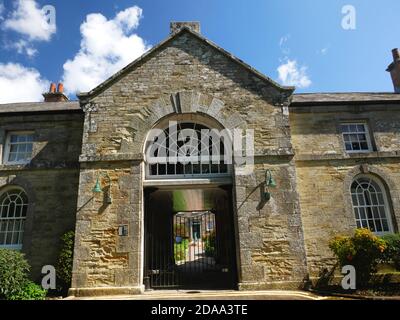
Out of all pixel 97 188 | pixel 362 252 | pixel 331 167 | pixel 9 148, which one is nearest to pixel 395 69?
pixel 331 167

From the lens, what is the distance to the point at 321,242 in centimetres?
905

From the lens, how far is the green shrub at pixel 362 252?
783cm

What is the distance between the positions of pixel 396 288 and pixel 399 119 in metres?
6.00

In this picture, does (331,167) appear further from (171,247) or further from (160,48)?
(171,247)

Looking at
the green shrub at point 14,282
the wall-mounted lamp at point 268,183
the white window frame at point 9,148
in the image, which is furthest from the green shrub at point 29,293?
the wall-mounted lamp at point 268,183

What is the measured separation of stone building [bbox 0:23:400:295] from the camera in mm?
8086

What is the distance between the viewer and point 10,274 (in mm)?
7285

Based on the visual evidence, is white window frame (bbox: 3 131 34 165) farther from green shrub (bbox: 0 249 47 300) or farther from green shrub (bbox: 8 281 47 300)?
green shrub (bbox: 8 281 47 300)

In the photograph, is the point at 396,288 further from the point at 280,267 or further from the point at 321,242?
the point at 280,267

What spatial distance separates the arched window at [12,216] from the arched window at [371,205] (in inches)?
441

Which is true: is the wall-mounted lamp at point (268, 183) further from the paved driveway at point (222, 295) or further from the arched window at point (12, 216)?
the arched window at point (12, 216)

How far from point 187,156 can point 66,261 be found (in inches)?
183
